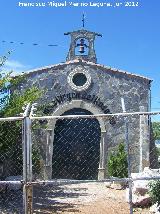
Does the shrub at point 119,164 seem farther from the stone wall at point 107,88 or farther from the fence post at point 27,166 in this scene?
the fence post at point 27,166

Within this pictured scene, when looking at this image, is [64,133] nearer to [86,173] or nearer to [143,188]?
[86,173]

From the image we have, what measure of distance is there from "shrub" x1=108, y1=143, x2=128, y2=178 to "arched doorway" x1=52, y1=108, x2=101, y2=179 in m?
1.06

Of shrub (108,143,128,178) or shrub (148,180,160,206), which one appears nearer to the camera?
shrub (148,180,160,206)

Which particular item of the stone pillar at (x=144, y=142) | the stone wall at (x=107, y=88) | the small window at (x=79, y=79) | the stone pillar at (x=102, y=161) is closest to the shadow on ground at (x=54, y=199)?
the stone pillar at (x=102, y=161)

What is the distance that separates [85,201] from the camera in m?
11.5

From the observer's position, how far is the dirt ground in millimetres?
9984

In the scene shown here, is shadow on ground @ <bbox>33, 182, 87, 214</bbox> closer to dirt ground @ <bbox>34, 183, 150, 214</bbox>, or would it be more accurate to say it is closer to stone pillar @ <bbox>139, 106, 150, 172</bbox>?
dirt ground @ <bbox>34, 183, 150, 214</bbox>

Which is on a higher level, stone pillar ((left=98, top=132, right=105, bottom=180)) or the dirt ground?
stone pillar ((left=98, top=132, right=105, bottom=180))

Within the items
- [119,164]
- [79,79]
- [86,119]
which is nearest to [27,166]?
[119,164]

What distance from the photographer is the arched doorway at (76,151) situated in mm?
16844

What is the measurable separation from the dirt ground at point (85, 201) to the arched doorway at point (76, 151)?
81.9 inches

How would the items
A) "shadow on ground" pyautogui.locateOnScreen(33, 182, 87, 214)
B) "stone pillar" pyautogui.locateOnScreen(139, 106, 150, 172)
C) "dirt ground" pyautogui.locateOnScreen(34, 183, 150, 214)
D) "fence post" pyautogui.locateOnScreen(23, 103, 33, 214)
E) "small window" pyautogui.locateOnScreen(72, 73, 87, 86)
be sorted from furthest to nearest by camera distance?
"small window" pyautogui.locateOnScreen(72, 73, 87, 86) < "stone pillar" pyautogui.locateOnScreen(139, 106, 150, 172) < "shadow on ground" pyautogui.locateOnScreen(33, 182, 87, 214) < "dirt ground" pyautogui.locateOnScreen(34, 183, 150, 214) < "fence post" pyautogui.locateOnScreen(23, 103, 33, 214)

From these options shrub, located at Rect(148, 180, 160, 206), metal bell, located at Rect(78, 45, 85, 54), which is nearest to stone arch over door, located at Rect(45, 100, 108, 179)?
metal bell, located at Rect(78, 45, 85, 54)

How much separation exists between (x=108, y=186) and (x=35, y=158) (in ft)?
10.8
